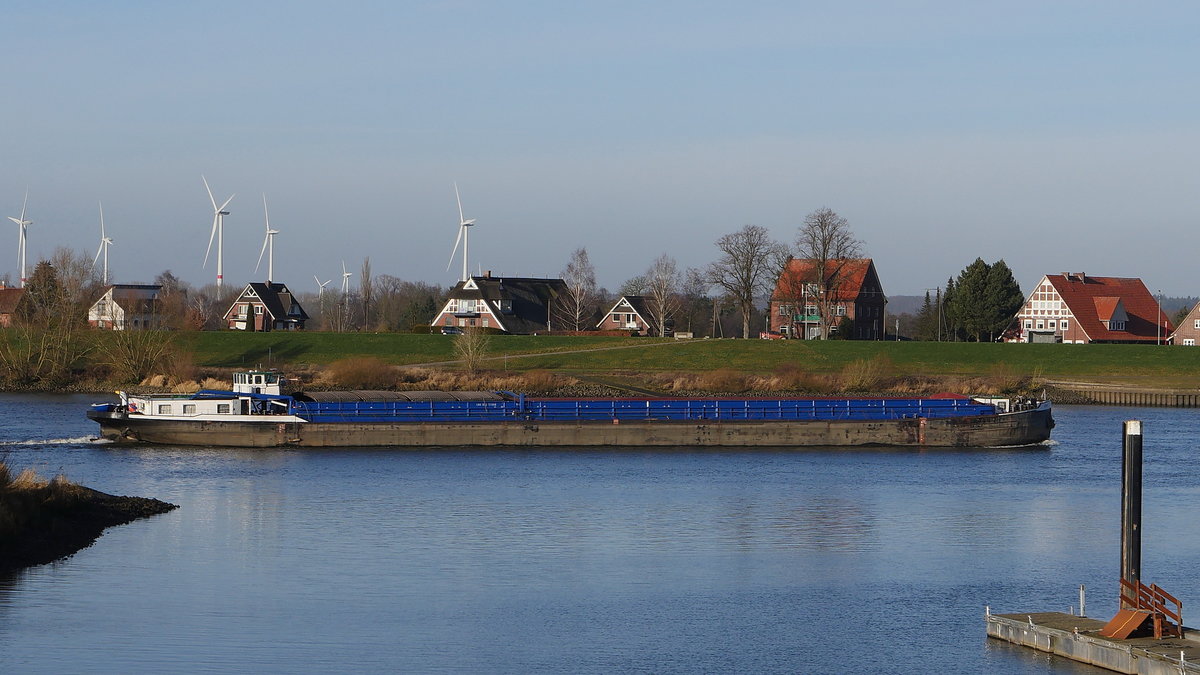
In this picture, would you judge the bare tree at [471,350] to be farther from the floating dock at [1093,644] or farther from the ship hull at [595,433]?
the floating dock at [1093,644]

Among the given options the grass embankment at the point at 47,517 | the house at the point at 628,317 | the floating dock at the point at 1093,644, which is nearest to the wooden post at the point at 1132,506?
the floating dock at the point at 1093,644

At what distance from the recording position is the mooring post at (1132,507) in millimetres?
26078

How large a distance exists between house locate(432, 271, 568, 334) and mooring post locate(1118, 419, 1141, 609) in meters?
112

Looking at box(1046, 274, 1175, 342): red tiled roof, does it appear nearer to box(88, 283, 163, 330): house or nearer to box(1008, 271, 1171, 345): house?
box(1008, 271, 1171, 345): house

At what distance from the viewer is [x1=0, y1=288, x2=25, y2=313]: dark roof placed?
144m

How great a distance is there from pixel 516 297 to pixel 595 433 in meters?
81.5

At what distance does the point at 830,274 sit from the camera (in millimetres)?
126125

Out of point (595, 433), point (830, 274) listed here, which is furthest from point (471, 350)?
point (830, 274)

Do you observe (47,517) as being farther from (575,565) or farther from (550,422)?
(550,422)

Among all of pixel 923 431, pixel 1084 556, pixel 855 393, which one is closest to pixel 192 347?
pixel 855 393

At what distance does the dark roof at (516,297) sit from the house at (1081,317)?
47.1m

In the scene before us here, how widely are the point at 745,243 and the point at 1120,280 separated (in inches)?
1625

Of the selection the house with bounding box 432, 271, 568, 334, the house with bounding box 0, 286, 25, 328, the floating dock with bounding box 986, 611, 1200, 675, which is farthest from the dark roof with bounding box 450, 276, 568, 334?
the floating dock with bounding box 986, 611, 1200, 675

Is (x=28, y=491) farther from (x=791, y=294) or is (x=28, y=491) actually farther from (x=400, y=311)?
(x=400, y=311)
